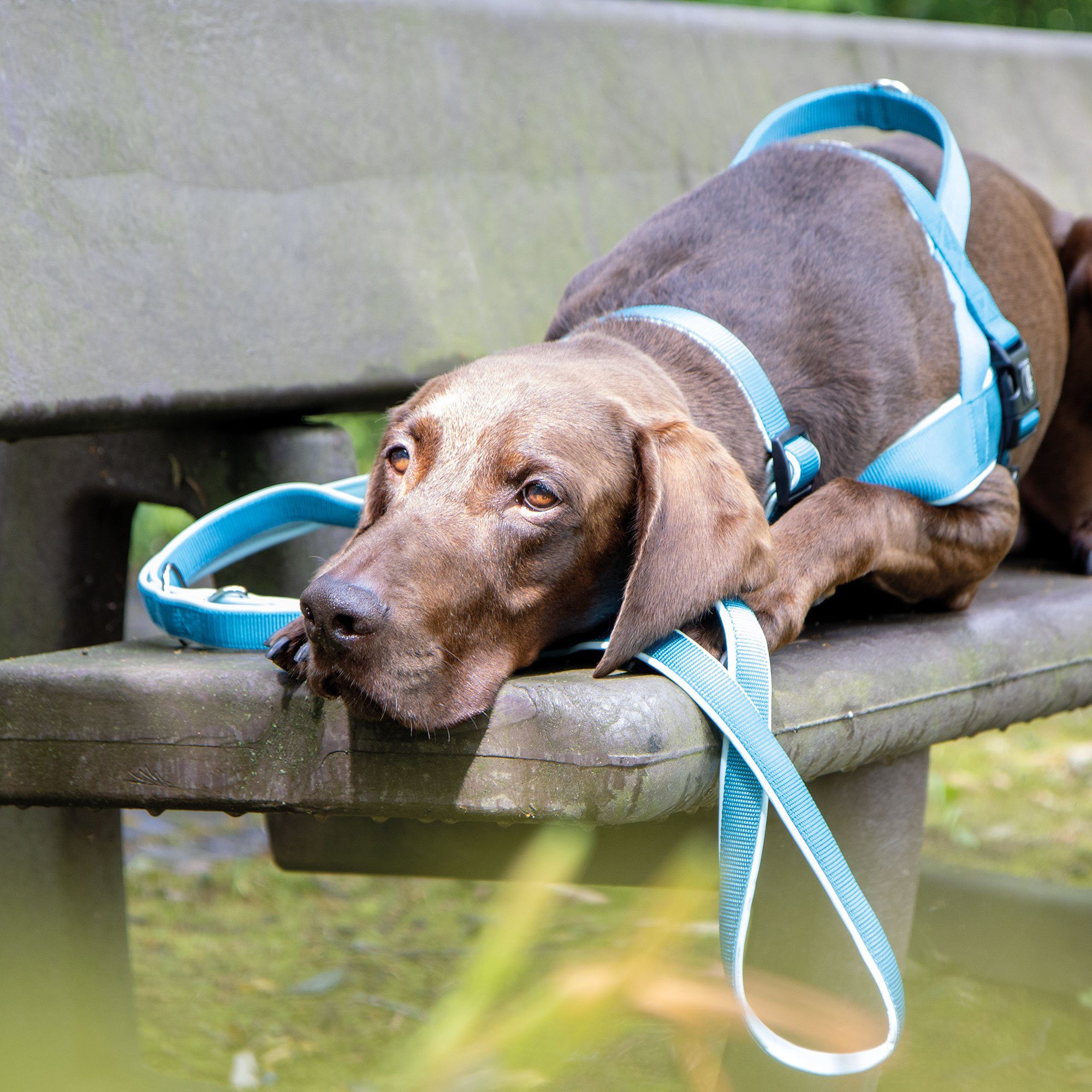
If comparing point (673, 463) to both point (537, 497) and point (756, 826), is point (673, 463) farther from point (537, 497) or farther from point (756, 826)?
point (756, 826)

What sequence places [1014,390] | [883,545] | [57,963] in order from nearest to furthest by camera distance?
[883,545]
[1014,390]
[57,963]

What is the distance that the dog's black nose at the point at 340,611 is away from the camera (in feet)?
5.06

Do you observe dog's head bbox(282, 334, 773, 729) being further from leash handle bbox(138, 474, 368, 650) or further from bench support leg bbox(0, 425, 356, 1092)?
bench support leg bbox(0, 425, 356, 1092)

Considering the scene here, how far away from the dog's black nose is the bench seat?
133 millimetres

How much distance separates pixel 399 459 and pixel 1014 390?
131 centimetres

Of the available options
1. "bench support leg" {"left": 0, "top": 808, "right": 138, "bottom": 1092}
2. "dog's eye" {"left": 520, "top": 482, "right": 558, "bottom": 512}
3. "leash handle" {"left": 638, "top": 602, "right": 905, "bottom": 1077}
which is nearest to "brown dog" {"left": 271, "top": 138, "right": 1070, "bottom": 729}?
"dog's eye" {"left": 520, "top": 482, "right": 558, "bottom": 512}

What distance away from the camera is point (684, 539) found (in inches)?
71.4

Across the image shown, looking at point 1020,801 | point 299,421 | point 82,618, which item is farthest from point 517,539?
point 1020,801

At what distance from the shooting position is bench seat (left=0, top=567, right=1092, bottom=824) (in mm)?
1589

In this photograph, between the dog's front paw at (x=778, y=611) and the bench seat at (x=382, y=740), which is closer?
the bench seat at (x=382, y=740)

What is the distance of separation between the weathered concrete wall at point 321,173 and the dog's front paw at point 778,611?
3.94 feet

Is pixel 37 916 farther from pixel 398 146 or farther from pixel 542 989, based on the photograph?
pixel 398 146

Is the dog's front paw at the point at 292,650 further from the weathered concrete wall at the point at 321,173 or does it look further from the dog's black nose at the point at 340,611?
the weathered concrete wall at the point at 321,173

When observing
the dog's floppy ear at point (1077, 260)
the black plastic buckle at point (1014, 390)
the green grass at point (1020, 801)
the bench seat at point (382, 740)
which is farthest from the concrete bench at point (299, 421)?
the green grass at point (1020, 801)
